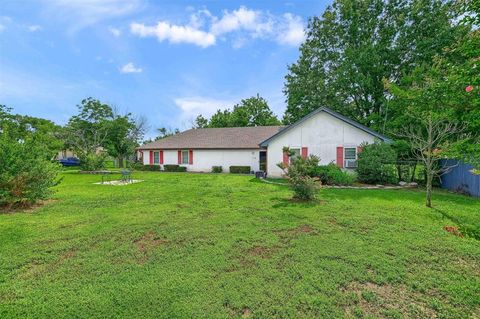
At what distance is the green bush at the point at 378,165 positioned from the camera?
1369cm

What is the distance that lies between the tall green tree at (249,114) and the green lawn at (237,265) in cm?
3487

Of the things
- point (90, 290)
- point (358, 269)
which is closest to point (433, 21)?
point (358, 269)

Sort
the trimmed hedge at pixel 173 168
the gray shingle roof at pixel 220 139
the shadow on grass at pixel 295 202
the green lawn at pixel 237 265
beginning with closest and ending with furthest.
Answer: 1. the green lawn at pixel 237 265
2. the shadow on grass at pixel 295 202
3. the gray shingle roof at pixel 220 139
4. the trimmed hedge at pixel 173 168

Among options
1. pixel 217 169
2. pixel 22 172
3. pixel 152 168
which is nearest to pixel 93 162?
pixel 152 168

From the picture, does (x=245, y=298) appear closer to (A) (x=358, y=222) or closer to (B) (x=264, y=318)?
(B) (x=264, y=318)

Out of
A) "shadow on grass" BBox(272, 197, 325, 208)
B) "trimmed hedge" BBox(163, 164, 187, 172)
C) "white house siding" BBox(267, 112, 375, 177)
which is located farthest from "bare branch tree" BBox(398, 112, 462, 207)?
"trimmed hedge" BBox(163, 164, 187, 172)

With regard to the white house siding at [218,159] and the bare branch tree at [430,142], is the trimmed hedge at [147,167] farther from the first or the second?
the bare branch tree at [430,142]

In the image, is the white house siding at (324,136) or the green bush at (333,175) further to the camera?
the white house siding at (324,136)

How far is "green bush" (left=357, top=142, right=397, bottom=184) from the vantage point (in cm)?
1369

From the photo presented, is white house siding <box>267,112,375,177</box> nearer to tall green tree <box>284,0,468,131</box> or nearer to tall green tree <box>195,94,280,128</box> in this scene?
tall green tree <box>284,0,468,131</box>

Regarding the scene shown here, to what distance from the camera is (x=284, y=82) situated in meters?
24.0

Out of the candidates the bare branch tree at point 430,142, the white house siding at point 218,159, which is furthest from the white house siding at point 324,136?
the bare branch tree at point 430,142

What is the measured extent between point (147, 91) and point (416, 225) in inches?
1046

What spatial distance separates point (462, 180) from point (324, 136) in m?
7.53
